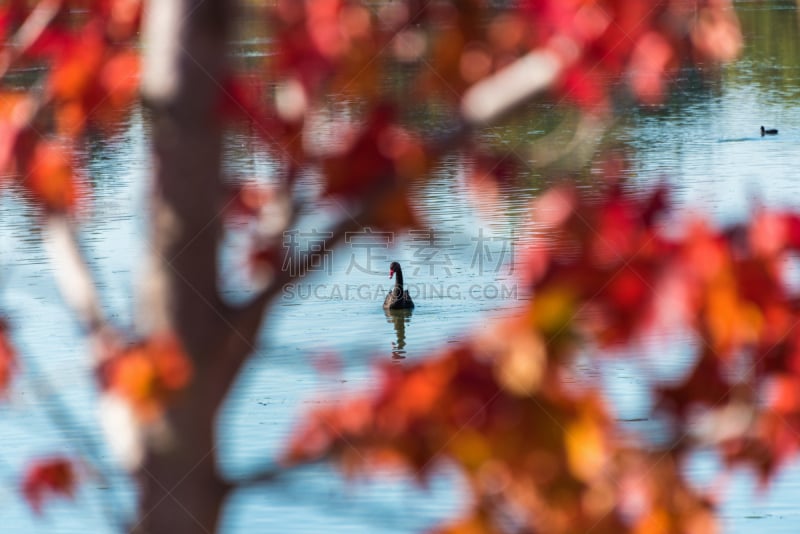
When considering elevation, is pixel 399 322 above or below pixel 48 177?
below

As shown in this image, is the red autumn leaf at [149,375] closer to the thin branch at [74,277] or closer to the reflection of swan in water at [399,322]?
the thin branch at [74,277]

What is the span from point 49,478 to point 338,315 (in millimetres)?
14143

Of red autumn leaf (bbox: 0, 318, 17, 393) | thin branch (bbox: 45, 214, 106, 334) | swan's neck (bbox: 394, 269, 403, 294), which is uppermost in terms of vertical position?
thin branch (bbox: 45, 214, 106, 334)

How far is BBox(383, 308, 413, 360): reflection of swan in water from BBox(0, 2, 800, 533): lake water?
0.16 ft

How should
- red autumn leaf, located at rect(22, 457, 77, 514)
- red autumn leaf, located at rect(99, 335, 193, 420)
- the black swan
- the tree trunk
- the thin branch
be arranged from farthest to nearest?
the black swan
red autumn leaf, located at rect(22, 457, 77, 514)
the thin branch
the tree trunk
red autumn leaf, located at rect(99, 335, 193, 420)

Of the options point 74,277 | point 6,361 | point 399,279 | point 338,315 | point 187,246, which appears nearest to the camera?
point 187,246

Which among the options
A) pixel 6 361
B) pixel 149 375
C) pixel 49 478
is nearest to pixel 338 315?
pixel 6 361

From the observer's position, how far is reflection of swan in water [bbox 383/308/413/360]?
16.0 meters

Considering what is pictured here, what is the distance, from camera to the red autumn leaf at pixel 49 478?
9.86 feet

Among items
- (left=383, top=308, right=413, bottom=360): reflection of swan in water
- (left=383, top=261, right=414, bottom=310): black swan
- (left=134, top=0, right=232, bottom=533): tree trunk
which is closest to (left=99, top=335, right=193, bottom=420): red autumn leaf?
(left=134, top=0, right=232, bottom=533): tree trunk

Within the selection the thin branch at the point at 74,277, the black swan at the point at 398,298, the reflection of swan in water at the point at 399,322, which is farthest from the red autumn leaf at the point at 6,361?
the black swan at the point at 398,298

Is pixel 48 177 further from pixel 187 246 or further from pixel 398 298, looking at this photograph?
pixel 398 298

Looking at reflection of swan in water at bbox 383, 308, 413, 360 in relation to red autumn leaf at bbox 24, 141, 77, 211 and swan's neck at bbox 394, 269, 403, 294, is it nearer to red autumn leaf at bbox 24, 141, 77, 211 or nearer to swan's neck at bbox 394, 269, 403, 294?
swan's neck at bbox 394, 269, 403, 294

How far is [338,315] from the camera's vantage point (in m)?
17.1
